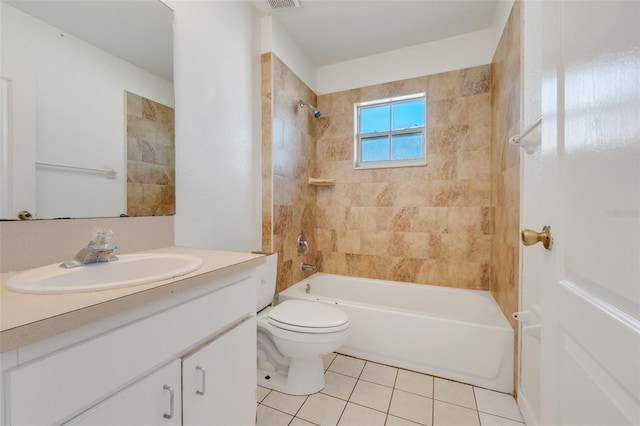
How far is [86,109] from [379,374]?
6.74 feet

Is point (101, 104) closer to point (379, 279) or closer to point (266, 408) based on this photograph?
point (266, 408)

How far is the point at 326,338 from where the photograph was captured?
1.44 metres

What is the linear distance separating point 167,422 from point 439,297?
6.75 feet

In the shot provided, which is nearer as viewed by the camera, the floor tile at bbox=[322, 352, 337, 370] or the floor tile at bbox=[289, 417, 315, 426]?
the floor tile at bbox=[289, 417, 315, 426]

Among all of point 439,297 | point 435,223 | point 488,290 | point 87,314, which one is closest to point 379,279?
point 439,297

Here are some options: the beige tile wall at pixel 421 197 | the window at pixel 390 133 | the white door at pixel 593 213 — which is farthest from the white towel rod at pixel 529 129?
the window at pixel 390 133

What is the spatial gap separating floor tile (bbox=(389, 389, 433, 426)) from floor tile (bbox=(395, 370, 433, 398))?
0.04m

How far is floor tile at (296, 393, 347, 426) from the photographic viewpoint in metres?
1.34

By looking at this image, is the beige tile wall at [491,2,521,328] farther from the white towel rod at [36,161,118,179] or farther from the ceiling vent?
the white towel rod at [36,161,118,179]

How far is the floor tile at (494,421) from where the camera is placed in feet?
4.30

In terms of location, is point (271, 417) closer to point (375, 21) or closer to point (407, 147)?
point (407, 147)

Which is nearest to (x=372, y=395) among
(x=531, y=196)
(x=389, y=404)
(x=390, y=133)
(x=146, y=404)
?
(x=389, y=404)

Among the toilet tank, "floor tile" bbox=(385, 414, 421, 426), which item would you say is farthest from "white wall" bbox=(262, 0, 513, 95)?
"floor tile" bbox=(385, 414, 421, 426)

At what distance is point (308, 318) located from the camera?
1525mm
